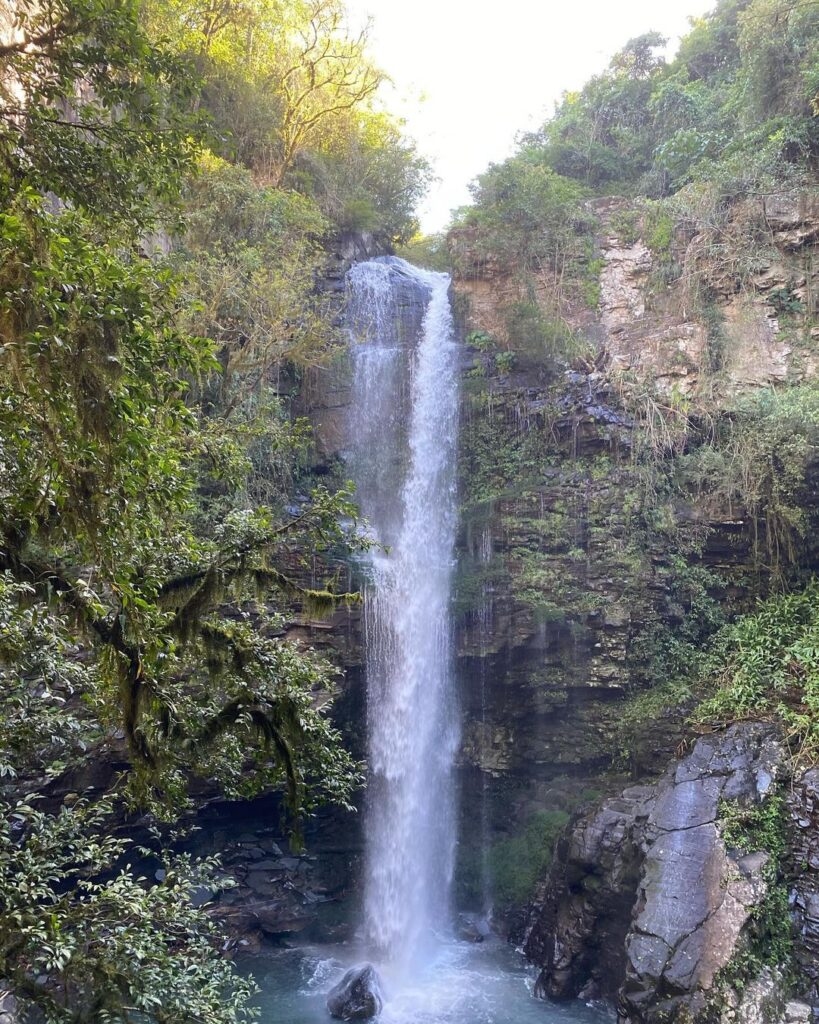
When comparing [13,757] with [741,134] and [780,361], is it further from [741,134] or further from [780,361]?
[741,134]

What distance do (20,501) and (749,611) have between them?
10.9 m

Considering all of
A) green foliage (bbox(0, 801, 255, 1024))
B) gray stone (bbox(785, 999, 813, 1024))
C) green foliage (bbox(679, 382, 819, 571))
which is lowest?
gray stone (bbox(785, 999, 813, 1024))

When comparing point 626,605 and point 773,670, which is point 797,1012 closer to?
point 773,670

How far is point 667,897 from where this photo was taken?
816 centimetres

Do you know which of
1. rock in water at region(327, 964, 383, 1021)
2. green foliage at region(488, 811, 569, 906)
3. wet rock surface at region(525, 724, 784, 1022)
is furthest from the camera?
green foliage at region(488, 811, 569, 906)

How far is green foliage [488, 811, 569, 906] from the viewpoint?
Answer: 39.0 ft

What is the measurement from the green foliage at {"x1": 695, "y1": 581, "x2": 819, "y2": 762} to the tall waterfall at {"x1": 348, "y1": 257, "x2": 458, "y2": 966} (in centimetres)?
453

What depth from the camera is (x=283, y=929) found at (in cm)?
1181

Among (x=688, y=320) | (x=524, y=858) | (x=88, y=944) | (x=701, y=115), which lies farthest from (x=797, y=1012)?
(x=701, y=115)

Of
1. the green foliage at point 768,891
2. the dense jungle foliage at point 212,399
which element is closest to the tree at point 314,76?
the dense jungle foliage at point 212,399

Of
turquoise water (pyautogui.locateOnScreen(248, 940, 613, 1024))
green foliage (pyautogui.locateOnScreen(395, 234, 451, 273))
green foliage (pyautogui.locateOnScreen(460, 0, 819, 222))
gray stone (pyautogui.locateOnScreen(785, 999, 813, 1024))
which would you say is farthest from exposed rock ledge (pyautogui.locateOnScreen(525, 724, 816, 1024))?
green foliage (pyautogui.locateOnScreen(395, 234, 451, 273))

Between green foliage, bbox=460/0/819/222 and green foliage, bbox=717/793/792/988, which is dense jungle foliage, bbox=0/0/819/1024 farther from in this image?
green foliage, bbox=717/793/792/988

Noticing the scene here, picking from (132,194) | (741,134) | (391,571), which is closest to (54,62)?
(132,194)

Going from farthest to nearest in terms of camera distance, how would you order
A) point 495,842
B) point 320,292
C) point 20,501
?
point 320,292
point 495,842
point 20,501
